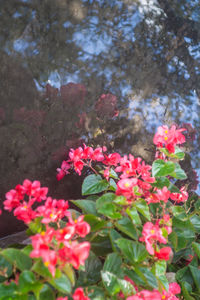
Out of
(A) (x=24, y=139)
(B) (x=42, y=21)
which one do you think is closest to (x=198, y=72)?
(B) (x=42, y=21)

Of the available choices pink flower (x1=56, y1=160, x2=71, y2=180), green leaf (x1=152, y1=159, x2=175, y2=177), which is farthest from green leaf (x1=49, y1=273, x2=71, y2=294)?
pink flower (x1=56, y1=160, x2=71, y2=180)

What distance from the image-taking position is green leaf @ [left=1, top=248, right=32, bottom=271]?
2.24 ft

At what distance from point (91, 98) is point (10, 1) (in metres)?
0.42

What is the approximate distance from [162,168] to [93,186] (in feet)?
0.74

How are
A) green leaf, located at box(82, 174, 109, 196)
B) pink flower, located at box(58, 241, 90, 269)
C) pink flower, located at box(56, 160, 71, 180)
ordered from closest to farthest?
pink flower, located at box(58, 241, 90, 269), green leaf, located at box(82, 174, 109, 196), pink flower, located at box(56, 160, 71, 180)

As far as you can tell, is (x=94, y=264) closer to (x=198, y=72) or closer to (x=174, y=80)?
(x=174, y=80)

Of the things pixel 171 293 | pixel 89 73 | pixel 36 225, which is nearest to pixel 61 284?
pixel 36 225

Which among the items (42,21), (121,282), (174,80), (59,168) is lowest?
(59,168)

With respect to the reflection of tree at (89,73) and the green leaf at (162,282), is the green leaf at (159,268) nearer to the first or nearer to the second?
the green leaf at (162,282)

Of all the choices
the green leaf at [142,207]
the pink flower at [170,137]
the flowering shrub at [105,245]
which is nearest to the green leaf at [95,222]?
the flowering shrub at [105,245]

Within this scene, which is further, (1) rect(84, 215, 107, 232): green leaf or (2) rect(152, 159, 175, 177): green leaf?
(2) rect(152, 159, 175, 177): green leaf

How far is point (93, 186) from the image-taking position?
1062 mm

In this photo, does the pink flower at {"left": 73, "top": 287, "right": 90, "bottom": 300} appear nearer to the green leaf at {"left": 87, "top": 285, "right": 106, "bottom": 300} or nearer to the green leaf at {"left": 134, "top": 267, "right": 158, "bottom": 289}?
the green leaf at {"left": 87, "top": 285, "right": 106, "bottom": 300}

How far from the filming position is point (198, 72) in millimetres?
1533
